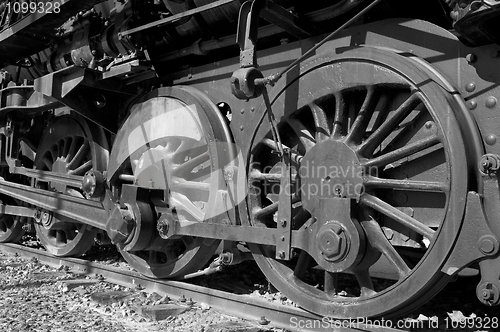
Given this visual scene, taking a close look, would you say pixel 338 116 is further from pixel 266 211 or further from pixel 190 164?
pixel 190 164

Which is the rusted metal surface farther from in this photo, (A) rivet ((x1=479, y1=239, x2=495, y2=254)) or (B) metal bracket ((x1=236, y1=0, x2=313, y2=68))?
(A) rivet ((x1=479, y1=239, x2=495, y2=254))

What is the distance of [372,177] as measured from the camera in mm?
2727

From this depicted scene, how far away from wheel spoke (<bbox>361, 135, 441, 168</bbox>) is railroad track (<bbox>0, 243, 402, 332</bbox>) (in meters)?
0.88

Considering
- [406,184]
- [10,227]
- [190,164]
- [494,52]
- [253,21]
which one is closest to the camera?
[494,52]

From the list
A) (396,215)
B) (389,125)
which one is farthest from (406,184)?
(389,125)

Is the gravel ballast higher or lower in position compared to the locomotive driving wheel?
lower

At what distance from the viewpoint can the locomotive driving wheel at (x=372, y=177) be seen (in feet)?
8.14

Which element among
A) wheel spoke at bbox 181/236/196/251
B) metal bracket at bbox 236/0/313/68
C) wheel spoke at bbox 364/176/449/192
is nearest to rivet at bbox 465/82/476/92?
wheel spoke at bbox 364/176/449/192

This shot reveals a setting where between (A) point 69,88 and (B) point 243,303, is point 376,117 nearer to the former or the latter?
(B) point 243,303

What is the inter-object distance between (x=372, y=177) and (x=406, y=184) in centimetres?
20

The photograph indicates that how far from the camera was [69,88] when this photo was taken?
14.0ft

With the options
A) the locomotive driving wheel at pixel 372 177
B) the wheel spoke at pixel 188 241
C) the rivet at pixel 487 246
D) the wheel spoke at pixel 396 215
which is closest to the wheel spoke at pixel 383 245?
the locomotive driving wheel at pixel 372 177

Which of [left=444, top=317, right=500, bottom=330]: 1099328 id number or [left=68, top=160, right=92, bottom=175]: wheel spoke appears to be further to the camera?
[left=68, top=160, right=92, bottom=175]: wheel spoke

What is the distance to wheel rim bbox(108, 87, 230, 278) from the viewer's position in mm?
3615
